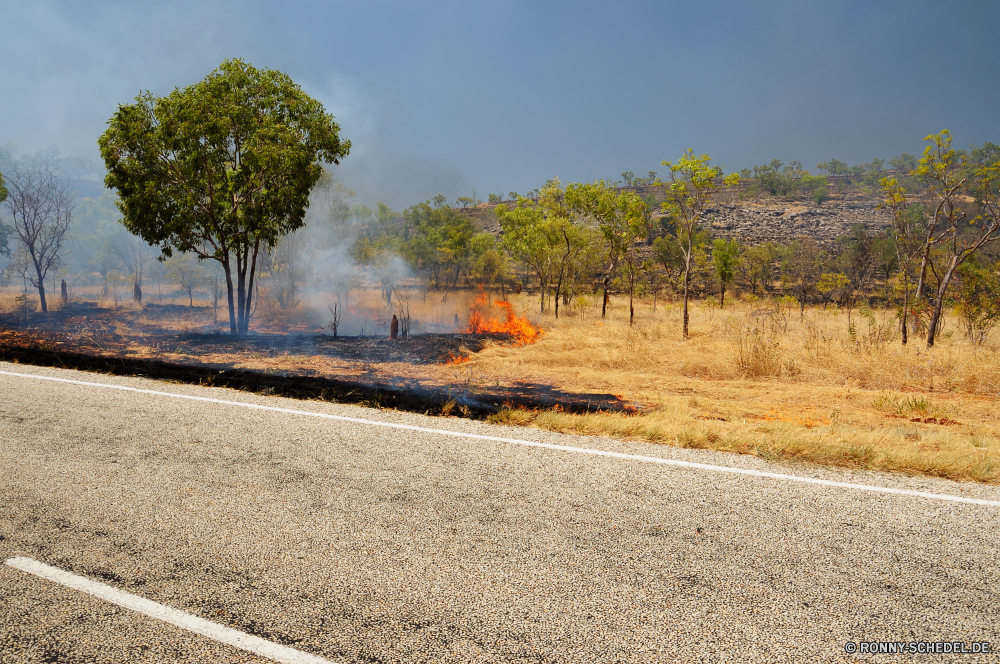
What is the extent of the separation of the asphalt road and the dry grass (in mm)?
675

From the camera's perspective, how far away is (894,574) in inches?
136

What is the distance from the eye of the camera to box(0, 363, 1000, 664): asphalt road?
9.28 feet

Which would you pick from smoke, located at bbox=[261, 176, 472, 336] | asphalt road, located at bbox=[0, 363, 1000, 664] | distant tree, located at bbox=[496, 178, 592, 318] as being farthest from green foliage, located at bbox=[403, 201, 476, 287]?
asphalt road, located at bbox=[0, 363, 1000, 664]

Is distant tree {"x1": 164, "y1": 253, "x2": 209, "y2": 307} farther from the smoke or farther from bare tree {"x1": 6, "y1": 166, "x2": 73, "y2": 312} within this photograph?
bare tree {"x1": 6, "y1": 166, "x2": 73, "y2": 312}

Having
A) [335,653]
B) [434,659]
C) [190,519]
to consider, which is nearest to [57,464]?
[190,519]

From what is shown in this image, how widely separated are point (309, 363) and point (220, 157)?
8901mm

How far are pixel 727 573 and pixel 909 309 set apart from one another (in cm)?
1931

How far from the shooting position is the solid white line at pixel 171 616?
105 inches

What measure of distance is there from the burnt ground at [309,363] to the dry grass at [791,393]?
933 mm

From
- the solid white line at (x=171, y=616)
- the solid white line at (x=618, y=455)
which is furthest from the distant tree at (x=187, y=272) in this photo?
the solid white line at (x=171, y=616)

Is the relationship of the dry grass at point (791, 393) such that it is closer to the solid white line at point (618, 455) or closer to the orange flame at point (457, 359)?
the orange flame at point (457, 359)

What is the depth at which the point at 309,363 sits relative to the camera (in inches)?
509

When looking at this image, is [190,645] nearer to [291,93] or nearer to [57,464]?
[57,464]

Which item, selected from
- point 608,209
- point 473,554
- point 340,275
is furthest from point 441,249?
point 473,554
